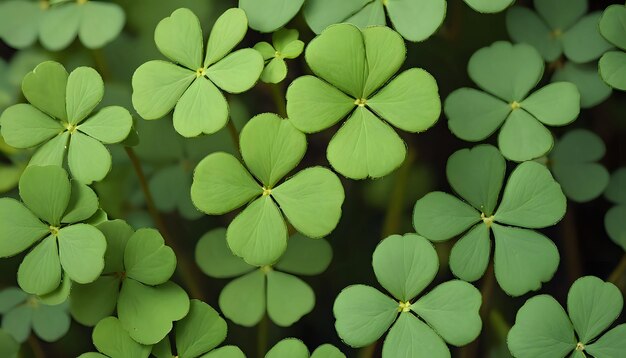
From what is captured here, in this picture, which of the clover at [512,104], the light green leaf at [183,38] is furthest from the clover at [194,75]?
the clover at [512,104]

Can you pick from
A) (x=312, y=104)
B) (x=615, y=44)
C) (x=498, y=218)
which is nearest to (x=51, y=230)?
(x=312, y=104)

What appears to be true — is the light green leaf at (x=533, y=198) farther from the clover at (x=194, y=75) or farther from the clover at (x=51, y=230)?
the clover at (x=51, y=230)

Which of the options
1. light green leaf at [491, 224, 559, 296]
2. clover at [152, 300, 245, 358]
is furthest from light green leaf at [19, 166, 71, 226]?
light green leaf at [491, 224, 559, 296]

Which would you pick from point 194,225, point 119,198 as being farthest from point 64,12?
point 194,225

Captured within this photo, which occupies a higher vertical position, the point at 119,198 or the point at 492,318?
the point at 119,198

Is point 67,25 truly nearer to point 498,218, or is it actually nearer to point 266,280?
point 266,280

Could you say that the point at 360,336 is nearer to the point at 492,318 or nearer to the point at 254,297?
the point at 254,297
